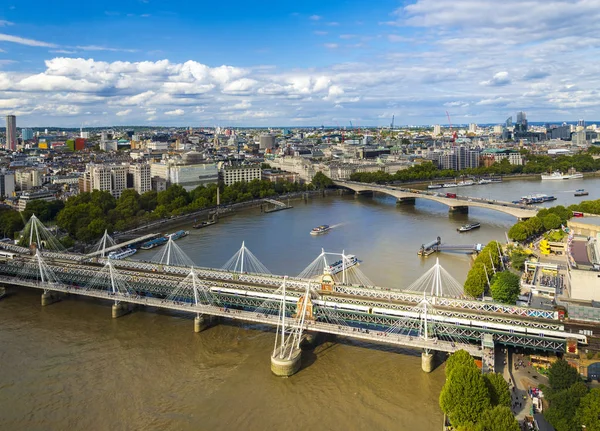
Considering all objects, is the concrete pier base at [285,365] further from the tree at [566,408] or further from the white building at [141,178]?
the white building at [141,178]

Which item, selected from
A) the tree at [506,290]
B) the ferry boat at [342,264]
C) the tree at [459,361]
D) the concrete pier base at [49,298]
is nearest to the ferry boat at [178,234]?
the concrete pier base at [49,298]

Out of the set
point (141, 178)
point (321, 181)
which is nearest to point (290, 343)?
point (141, 178)

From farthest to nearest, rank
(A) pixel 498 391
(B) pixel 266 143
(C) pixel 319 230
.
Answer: (B) pixel 266 143 < (C) pixel 319 230 < (A) pixel 498 391

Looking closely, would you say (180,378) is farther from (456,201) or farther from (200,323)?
(456,201)

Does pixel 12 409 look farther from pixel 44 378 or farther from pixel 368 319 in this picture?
pixel 368 319

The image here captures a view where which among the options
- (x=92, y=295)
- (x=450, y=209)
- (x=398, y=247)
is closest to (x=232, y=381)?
(x=92, y=295)

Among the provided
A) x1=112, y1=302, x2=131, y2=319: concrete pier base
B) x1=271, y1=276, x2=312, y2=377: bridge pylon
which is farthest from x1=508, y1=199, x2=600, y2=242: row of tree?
→ x1=112, y1=302, x2=131, y2=319: concrete pier base

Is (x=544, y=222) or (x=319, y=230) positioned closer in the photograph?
(x=544, y=222)

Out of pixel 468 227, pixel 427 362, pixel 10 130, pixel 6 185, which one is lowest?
pixel 427 362
